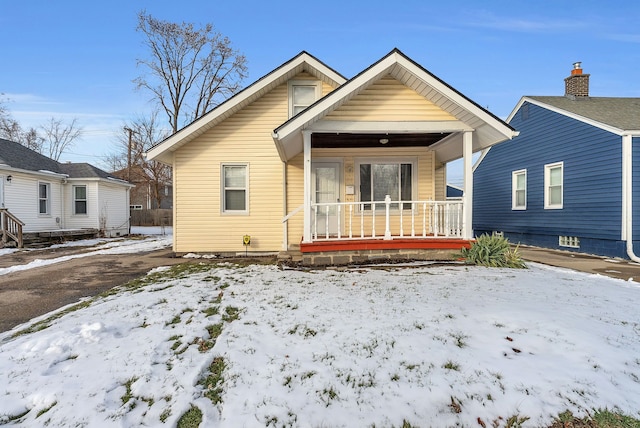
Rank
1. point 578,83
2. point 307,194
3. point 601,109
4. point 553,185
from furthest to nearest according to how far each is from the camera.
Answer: point 578,83, point 553,185, point 601,109, point 307,194

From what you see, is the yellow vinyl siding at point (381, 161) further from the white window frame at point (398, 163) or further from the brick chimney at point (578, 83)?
the brick chimney at point (578, 83)

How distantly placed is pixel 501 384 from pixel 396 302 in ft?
5.91

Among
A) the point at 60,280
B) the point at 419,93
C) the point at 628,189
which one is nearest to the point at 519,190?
the point at 628,189

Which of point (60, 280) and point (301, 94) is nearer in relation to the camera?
point (60, 280)

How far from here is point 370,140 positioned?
8641mm

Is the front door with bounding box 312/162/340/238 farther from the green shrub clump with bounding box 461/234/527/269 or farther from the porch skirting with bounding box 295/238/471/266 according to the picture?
the green shrub clump with bounding box 461/234/527/269

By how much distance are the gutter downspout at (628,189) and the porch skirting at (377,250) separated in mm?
5897

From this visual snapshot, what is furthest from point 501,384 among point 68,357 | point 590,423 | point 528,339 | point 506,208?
point 506,208

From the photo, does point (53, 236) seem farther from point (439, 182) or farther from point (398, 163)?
point (439, 182)

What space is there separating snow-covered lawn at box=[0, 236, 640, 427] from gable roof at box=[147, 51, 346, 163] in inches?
224

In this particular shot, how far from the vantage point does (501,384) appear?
2553 millimetres

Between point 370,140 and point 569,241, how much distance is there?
8.49 meters

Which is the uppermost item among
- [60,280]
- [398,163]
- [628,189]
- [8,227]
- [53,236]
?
[398,163]

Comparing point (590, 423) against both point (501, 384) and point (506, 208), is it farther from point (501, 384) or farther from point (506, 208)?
point (506, 208)
